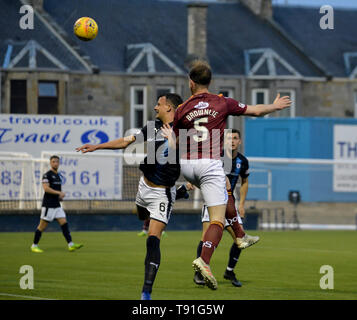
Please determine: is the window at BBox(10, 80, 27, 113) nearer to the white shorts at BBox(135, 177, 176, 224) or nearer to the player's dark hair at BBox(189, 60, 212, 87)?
the white shorts at BBox(135, 177, 176, 224)

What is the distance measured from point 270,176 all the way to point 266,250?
15311mm

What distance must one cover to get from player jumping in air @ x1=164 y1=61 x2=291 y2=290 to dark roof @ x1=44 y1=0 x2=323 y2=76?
37.6 meters

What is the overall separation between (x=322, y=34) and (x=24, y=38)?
63.3 ft

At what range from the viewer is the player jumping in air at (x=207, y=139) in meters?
11.6

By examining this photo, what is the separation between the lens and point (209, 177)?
38.1 feet

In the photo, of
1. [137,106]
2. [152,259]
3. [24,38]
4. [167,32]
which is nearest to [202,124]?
[152,259]

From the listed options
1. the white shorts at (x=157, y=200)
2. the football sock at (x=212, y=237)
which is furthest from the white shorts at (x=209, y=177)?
the white shorts at (x=157, y=200)

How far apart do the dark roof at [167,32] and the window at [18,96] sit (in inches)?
158

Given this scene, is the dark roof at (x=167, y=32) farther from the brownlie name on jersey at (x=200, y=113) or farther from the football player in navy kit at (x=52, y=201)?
the brownlie name on jersey at (x=200, y=113)

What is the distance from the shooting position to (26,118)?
36.9 metres

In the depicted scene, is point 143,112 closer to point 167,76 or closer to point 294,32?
point 167,76

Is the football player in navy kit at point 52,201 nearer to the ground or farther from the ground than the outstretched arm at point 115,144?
nearer to the ground

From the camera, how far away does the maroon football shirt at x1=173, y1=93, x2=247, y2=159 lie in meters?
11.6
